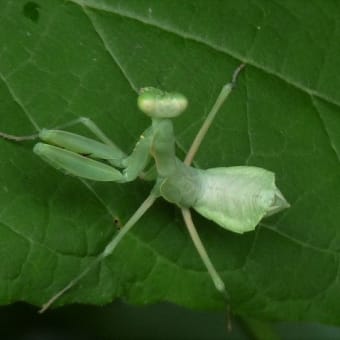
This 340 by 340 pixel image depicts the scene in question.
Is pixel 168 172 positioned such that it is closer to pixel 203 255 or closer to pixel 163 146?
pixel 163 146

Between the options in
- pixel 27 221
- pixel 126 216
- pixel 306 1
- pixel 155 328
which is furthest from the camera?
pixel 155 328

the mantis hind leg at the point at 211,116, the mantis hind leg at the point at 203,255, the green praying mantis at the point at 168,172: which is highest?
the mantis hind leg at the point at 211,116

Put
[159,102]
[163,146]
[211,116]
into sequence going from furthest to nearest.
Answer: [211,116], [163,146], [159,102]

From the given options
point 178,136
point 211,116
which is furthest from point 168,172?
point 211,116

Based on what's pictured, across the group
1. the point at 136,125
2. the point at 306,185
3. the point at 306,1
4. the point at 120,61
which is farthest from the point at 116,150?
the point at 306,1

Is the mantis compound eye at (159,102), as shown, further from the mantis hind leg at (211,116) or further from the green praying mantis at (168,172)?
the mantis hind leg at (211,116)

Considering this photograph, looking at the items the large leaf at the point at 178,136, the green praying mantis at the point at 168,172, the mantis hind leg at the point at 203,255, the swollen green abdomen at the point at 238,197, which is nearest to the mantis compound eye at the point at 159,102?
the green praying mantis at the point at 168,172

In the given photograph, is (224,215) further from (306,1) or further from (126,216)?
(306,1)
